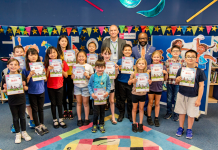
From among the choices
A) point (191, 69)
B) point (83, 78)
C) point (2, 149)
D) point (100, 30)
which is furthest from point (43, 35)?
point (191, 69)

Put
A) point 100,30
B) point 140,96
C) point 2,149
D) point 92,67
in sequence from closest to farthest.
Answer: point 2,149
point 140,96
point 92,67
point 100,30

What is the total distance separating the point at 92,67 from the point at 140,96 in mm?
1081

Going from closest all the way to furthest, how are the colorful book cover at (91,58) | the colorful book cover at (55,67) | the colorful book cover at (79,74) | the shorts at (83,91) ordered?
the colorful book cover at (55,67) < the colorful book cover at (79,74) < the shorts at (83,91) < the colorful book cover at (91,58)

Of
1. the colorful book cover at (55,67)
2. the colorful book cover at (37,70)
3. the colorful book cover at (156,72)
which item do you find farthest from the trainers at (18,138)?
the colorful book cover at (156,72)

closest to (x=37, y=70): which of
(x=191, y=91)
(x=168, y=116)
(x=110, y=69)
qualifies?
(x=110, y=69)

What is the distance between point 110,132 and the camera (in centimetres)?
293

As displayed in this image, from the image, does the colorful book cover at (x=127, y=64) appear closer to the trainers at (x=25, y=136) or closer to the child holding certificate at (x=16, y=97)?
the child holding certificate at (x=16, y=97)

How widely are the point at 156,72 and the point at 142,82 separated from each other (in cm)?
36

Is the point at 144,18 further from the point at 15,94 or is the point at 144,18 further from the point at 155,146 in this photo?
the point at 15,94

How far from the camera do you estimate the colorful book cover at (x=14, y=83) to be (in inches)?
95.1

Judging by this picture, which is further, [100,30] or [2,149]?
[100,30]

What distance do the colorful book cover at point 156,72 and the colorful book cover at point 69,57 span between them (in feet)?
4.88

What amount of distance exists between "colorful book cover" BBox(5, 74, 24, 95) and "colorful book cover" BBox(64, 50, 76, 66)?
88cm

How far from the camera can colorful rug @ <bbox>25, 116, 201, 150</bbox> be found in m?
2.50
